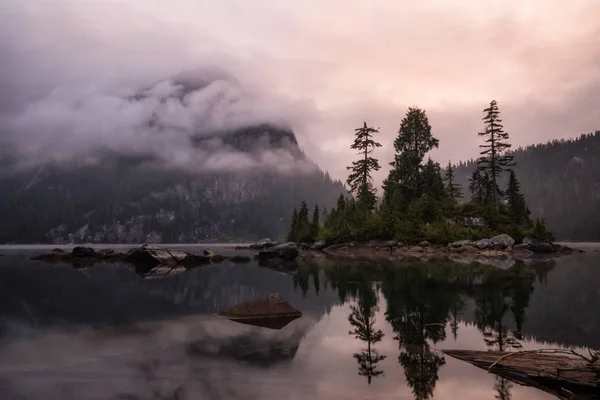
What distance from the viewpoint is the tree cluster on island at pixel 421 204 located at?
8269 cm

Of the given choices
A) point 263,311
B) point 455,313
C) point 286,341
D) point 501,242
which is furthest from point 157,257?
point 501,242

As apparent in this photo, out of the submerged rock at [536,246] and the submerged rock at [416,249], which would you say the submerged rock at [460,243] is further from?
the submerged rock at [536,246]

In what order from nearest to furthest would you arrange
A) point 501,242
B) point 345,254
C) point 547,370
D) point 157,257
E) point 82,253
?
point 547,370
point 157,257
point 82,253
point 501,242
point 345,254

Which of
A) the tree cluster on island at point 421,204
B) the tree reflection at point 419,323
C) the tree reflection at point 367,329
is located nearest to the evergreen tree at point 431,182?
the tree cluster on island at point 421,204

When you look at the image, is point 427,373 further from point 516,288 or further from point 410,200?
point 410,200

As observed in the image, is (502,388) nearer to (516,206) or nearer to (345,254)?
(345,254)

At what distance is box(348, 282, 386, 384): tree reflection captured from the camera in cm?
1022

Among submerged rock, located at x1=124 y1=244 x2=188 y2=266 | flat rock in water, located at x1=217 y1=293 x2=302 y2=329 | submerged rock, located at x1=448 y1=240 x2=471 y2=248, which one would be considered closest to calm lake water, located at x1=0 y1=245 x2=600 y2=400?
flat rock in water, located at x1=217 y1=293 x2=302 y2=329

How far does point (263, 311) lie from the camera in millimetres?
17109

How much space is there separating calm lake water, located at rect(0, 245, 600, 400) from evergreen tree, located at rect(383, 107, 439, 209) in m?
69.3

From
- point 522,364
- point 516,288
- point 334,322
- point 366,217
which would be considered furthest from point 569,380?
point 366,217

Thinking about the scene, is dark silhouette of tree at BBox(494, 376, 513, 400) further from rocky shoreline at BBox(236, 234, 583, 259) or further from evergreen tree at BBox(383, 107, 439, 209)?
evergreen tree at BBox(383, 107, 439, 209)

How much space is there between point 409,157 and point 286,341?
8576 centimetres

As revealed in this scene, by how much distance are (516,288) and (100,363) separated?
2330 cm
